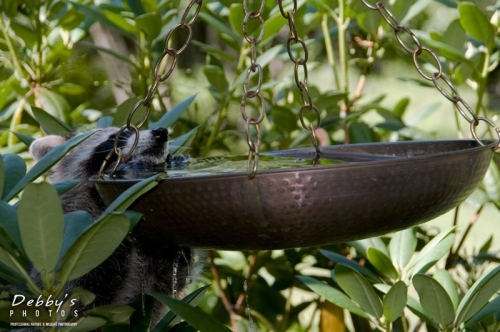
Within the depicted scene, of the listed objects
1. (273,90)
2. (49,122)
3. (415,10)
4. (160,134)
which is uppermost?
(415,10)

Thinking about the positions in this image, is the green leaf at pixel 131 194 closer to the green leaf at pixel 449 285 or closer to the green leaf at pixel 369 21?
the green leaf at pixel 449 285

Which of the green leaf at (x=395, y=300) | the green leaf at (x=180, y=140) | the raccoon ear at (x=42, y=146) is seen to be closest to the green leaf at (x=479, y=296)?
the green leaf at (x=395, y=300)

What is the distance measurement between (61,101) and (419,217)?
5.63ft

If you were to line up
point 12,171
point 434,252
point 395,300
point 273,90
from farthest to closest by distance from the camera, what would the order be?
point 273,90 < point 434,252 < point 395,300 < point 12,171

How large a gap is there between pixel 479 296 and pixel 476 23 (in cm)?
109

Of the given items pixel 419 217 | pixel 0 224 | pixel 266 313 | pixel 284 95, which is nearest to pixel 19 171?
pixel 0 224

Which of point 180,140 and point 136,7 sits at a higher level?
point 136,7

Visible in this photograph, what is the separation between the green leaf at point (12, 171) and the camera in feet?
5.29

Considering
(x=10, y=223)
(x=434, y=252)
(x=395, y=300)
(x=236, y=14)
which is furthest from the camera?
(x=236, y=14)

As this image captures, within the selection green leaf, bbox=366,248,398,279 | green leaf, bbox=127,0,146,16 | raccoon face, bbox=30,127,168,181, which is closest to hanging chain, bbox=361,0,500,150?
green leaf, bbox=366,248,398,279

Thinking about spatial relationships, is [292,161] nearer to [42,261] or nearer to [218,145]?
[42,261]

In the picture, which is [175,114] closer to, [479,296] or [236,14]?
[236,14]

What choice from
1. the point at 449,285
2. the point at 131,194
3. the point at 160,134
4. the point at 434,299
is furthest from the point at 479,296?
the point at 160,134

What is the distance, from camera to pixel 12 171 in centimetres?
164
